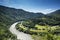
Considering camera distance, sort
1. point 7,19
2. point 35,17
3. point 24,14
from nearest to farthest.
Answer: point 7,19
point 35,17
point 24,14

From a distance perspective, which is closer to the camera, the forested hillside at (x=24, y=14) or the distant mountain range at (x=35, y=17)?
the forested hillside at (x=24, y=14)

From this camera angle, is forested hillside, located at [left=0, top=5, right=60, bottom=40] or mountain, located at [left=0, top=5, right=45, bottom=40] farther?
forested hillside, located at [left=0, top=5, right=60, bottom=40]

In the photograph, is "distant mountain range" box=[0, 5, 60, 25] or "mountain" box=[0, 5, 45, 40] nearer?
"mountain" box=[0, 5, 45, 40]

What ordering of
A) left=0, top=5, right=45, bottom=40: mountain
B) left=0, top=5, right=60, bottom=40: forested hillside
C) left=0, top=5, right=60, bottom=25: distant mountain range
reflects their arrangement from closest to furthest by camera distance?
left=0, top=5, right=45, bottom=40: mountain < left=0, top=5, right=60, bottom=40: forested hillside < left=0, top=5, right=60, bottom=25: distant mountain range

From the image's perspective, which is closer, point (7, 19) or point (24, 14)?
point (7, 19)

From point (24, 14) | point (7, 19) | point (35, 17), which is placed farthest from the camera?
point (24, 14)

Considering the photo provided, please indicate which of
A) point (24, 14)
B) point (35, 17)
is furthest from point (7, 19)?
point (24, 14)

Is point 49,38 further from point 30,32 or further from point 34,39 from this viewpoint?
point 30,32

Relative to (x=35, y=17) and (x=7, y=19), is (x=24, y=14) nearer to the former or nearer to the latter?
(x=35, y=17)

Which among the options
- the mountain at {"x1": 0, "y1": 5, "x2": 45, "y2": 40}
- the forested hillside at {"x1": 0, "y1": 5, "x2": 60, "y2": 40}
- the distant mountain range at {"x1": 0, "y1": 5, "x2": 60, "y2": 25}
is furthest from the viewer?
the distant mountain range at {"x1": 0, "y1": 5, "x2": 60, "y2": 25}

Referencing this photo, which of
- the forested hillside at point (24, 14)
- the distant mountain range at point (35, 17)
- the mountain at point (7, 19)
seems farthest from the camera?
the distant mountain range at point (35, 17)

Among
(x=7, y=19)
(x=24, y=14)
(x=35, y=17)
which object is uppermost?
(x=7, y=19)

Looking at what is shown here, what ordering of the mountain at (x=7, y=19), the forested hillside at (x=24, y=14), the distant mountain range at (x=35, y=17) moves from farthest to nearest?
the distant mountain range at (x=35, y=17), the forested hillside at (x=24, y=14), the mountain at (x=7, y=19)

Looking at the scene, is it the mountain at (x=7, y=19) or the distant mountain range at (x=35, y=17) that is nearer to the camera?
the mountain at (x=7, y=19)
